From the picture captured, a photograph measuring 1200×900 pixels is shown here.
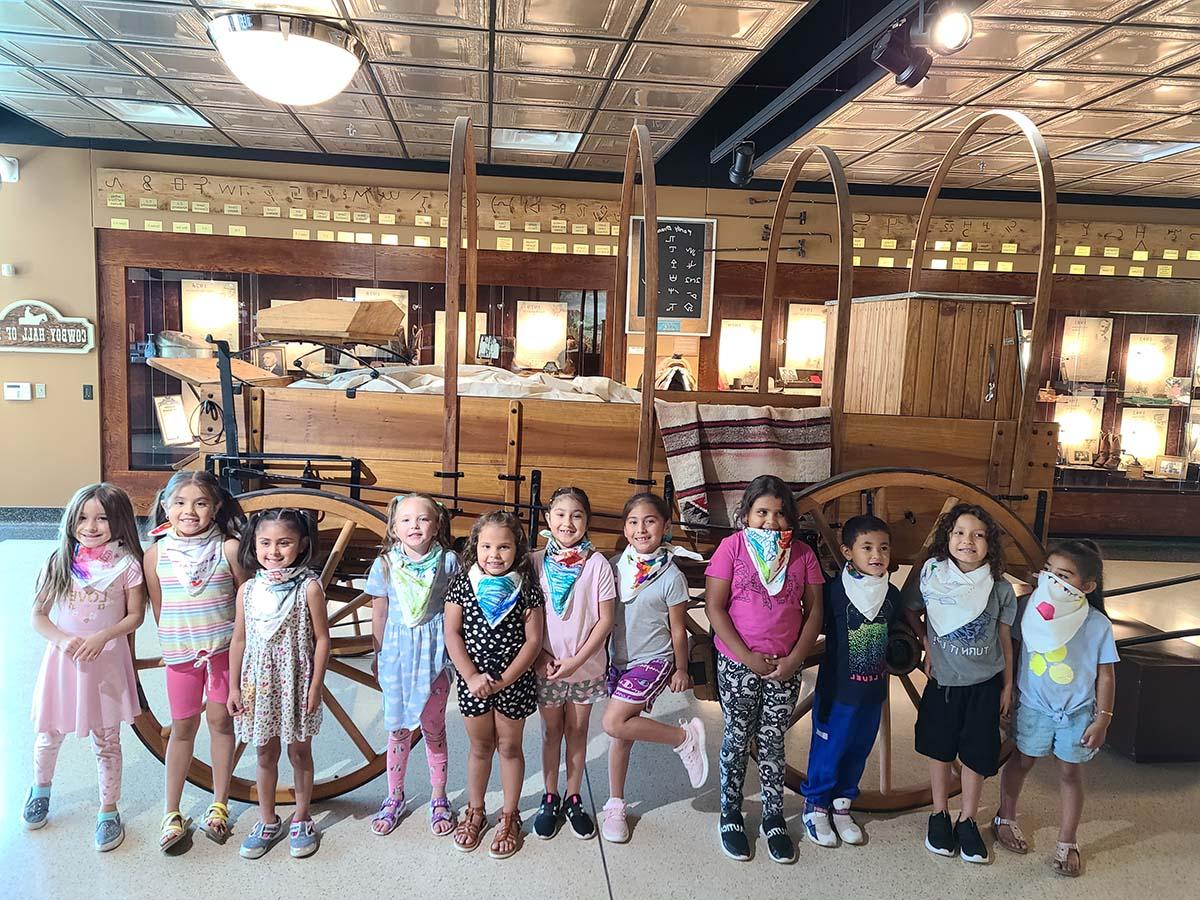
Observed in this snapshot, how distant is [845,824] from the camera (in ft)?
8.55

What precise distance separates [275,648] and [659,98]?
4.87 meters

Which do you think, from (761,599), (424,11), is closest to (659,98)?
(424,11)

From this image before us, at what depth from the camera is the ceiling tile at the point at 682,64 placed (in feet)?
15.9

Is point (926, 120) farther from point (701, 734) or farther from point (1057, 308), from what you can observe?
point (701, 734)

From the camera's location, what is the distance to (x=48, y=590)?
231cm

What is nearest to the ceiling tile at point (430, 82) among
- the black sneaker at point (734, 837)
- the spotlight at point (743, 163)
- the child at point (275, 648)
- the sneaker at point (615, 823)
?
the spotlight at point (743, 163)

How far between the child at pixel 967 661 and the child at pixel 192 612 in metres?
2.24

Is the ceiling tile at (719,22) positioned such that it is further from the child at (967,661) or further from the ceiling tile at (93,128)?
the ceiling tile at (93,128)

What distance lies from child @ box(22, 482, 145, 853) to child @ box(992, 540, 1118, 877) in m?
2.83

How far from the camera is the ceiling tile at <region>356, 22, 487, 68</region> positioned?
4621 millimetres

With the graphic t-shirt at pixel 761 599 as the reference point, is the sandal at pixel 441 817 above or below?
below

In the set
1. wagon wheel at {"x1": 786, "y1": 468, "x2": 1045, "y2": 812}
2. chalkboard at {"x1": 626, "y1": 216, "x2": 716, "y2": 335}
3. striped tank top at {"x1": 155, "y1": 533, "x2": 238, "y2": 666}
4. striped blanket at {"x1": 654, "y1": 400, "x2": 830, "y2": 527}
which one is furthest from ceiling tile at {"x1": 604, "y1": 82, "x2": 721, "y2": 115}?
striped tank top at {"x1": 155, "y1": 533, "x2": 238, "y2": 666}

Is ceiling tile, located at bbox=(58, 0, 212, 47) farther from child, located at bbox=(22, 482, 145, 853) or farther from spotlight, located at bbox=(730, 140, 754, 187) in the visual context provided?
spotlight, located at bbox=(730, 140, 754, 187)

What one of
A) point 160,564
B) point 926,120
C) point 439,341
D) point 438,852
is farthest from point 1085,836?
point 439,341
